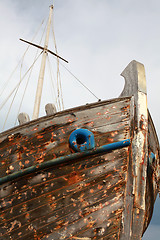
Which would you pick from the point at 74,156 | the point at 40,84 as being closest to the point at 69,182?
the point at 74,156

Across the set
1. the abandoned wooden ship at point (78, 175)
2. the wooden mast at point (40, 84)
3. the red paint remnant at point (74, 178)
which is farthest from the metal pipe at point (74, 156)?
the wooden mast at point (40, 84)

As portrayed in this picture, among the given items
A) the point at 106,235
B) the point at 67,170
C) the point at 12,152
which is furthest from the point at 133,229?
the point at 12,152

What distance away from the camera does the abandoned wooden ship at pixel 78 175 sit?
102 inches

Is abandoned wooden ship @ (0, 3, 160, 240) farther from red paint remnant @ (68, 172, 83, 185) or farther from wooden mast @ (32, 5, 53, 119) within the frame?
wooden mast @ (32, 5, 53, 119)

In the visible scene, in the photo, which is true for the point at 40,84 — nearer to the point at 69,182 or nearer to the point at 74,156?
the point at 74,156

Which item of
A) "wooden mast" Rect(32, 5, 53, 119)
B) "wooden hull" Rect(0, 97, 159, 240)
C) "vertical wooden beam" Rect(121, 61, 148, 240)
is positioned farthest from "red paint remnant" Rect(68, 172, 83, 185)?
"wooden mast" Rect(32, 5, 53, 119)

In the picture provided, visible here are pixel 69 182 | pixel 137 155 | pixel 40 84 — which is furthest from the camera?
pixel 40 84

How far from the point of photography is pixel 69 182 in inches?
106

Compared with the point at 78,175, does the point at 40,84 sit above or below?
above

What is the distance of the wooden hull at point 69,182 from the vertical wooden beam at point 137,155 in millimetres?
48

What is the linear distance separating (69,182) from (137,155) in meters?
0.88

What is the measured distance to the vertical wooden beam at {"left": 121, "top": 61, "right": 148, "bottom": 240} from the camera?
107 inches

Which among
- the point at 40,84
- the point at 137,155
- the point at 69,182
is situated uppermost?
the point at 40,84

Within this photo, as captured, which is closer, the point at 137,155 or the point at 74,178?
the point at 74,178
